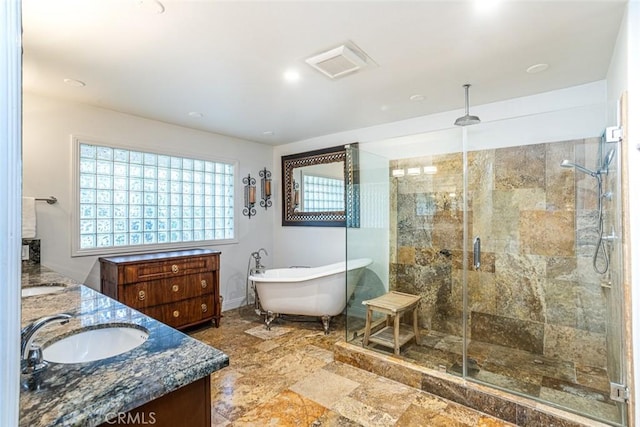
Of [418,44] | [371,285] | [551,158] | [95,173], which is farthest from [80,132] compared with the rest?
[551,158]

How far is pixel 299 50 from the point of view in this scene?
2.06 meters

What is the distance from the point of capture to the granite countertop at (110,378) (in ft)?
2.39

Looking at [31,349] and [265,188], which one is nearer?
[31,349]

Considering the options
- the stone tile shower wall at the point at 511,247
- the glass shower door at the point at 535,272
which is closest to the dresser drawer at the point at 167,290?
the stone tile shower wall at the point at 511,247

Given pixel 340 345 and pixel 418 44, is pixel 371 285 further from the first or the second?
pixel 418 44

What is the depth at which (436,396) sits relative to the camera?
227cm

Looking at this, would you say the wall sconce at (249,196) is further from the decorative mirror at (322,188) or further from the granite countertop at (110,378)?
the granite countertop at (110,378)

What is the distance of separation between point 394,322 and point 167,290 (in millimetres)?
2306

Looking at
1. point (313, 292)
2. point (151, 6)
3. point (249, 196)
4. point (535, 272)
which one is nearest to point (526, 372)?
point (535, 272)

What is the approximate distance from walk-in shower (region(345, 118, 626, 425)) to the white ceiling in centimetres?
63

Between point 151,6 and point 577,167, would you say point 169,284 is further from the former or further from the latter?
point 577,167

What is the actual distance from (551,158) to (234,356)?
3.44 meters

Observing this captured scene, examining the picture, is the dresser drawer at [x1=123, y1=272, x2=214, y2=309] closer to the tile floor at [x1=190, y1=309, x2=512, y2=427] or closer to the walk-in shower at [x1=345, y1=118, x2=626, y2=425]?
the tile floor at [x1=190, y1=309, x2=512, y2=427]

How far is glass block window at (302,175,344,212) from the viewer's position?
13.8ft
